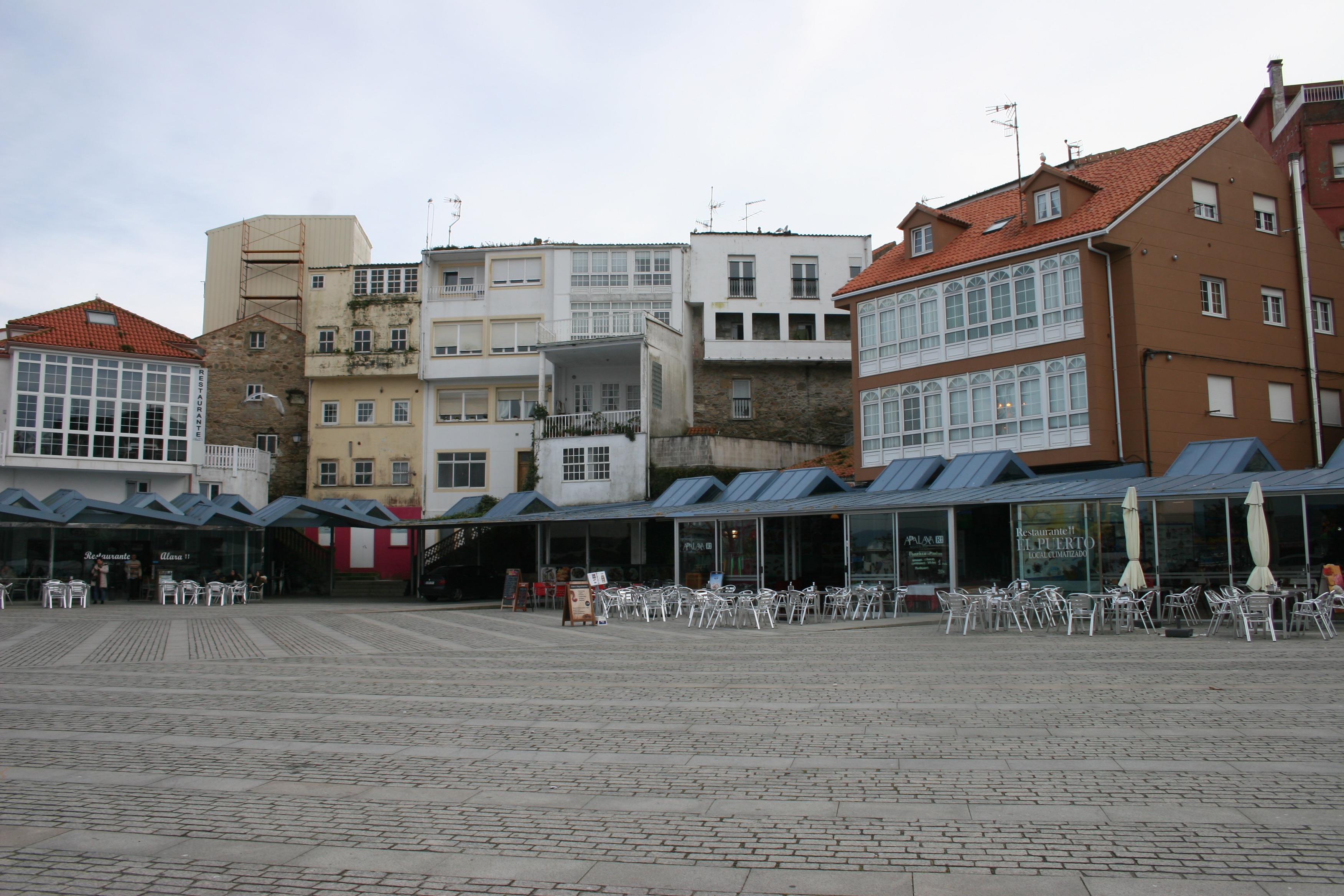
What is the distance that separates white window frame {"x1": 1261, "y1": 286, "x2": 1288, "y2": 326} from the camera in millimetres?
27797

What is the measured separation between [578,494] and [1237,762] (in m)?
29.5

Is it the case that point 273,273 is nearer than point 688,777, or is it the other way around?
point 688,777

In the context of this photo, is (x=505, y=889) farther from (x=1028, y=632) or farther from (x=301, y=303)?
(x=301, y=303)

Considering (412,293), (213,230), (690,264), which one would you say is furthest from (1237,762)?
(213,230)

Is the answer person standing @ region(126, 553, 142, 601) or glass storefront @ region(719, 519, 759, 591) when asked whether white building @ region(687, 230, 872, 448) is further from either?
person standing @ region(126, 553, 142, 601)

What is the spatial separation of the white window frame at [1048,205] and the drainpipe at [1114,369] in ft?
6.62

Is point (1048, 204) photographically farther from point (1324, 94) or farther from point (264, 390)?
point (264, 390)

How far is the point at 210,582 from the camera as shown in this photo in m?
30.6

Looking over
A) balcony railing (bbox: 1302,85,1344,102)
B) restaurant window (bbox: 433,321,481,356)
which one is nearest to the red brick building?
balcony railing (bbox: 1302,85,1344,102)

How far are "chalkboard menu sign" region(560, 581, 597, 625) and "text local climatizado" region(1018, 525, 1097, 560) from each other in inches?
341

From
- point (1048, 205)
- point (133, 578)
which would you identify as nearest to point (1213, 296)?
point (1048, 205)

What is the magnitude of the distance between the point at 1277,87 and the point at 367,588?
37164 mm

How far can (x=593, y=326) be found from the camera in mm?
40406

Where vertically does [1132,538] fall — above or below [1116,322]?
below
